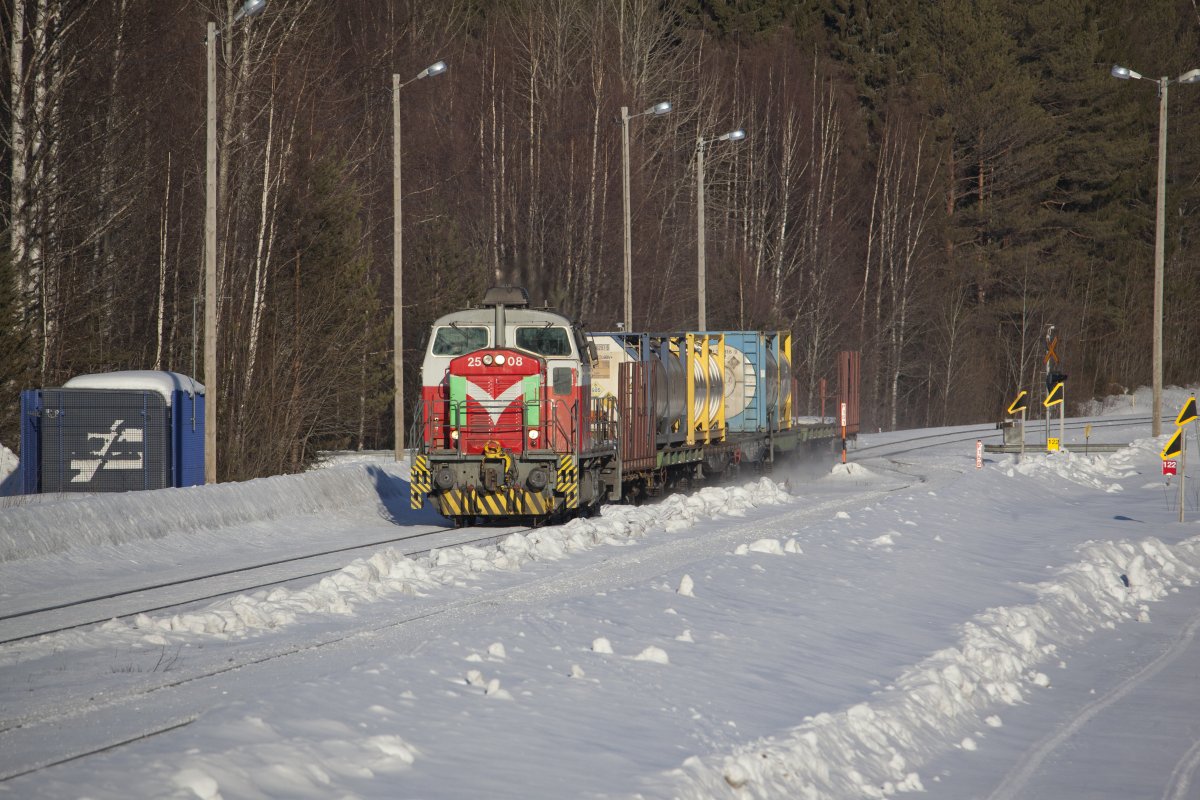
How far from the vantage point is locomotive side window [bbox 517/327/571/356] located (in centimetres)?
2053

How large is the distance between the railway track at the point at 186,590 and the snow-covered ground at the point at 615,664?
1.55 feet

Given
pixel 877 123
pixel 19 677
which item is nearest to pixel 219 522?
pixel 19 677

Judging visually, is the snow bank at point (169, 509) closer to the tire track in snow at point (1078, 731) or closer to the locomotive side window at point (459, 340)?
the locomotive side window at point (459, 340)

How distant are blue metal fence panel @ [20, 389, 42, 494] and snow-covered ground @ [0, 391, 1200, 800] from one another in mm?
3915

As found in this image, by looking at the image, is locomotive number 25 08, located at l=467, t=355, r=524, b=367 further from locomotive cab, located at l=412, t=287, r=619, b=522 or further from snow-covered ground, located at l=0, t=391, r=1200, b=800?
snow-covered ground, located at l=0, t=391, r=1200, b=800

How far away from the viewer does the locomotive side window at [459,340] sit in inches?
821

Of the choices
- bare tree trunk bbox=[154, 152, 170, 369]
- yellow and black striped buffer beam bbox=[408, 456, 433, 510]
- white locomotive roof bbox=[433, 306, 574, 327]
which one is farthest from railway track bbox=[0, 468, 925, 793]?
bare tree trunk bbox=[154, 152, 170, 369]

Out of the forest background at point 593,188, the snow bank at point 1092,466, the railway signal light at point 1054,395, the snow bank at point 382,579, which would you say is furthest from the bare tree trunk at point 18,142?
the railway signal light at point 1054,395

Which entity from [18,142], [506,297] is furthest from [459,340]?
[18,142]

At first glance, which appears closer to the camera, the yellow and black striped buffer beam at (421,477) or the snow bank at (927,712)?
the snow bank at (927,712)

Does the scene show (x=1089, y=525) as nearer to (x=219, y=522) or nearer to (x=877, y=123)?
(x=219, y=522)

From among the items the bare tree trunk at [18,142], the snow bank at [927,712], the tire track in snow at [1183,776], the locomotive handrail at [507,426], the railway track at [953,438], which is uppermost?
the bare tree trunk at [18,142]

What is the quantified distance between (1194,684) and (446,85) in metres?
43.3

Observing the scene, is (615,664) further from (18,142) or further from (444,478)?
(18,142)
